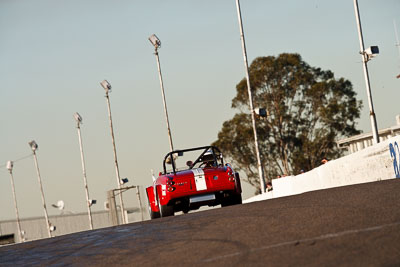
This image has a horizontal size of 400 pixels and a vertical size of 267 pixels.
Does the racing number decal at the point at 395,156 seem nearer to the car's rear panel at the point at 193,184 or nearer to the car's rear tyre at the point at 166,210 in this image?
the car's rear panel at the point at 193,184

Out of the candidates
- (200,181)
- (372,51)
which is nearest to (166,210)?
(200,181)

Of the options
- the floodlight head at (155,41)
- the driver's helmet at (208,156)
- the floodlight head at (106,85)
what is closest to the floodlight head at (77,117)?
the floodlight head at (106,85)

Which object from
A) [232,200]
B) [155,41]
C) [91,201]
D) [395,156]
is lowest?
[91,201]

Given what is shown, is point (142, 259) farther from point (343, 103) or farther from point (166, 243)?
point (343, 103)

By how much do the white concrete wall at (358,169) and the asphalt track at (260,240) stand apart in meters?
7.63

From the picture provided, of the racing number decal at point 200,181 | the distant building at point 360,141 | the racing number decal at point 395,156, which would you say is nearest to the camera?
the racing number decal at point 200,181

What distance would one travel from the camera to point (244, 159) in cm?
5653

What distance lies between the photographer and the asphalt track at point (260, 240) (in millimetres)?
6504

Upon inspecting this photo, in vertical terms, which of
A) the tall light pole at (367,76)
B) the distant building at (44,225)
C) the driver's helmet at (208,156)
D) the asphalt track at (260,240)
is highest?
the tall light pole at (367,76)

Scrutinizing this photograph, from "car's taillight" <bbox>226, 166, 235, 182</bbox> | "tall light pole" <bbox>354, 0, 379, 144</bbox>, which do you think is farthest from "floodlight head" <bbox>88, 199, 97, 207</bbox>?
"car's taillight" <bbox>226, 166, 235, 182</bbox>

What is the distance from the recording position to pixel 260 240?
7641 mm

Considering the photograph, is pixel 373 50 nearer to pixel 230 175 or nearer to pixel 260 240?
pixel 230 175

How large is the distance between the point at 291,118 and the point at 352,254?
5044 cm

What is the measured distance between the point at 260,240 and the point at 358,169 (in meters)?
13.9
